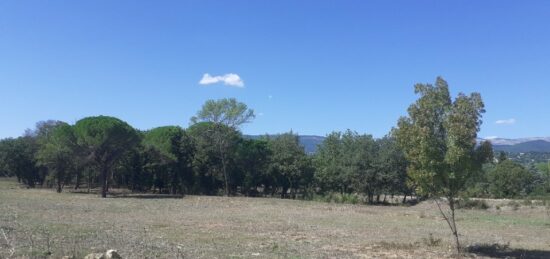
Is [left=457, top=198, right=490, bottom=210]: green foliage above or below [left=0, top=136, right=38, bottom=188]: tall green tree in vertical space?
below

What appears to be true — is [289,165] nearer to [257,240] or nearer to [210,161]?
[210,161]

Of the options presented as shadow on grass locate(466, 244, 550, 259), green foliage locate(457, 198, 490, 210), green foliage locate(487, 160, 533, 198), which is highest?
green foliage locate(487, 160, 533, 198)

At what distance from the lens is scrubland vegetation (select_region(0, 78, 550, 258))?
818 inches

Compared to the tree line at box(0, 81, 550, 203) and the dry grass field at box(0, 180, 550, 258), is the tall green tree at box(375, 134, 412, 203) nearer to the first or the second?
the tree line at box(0, 81, 550, 203)

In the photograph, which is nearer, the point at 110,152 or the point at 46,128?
the point at 110,152

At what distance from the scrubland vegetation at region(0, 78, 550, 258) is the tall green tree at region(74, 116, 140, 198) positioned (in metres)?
0.17

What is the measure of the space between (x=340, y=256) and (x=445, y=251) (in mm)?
5404

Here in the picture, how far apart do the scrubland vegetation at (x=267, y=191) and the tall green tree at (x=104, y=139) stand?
0.17 m

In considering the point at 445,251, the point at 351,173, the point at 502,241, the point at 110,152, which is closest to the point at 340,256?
the point at 445,251

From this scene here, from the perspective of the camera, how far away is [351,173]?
74875 mm

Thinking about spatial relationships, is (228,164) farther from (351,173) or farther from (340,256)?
(340,256)

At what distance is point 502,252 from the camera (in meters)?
21.6

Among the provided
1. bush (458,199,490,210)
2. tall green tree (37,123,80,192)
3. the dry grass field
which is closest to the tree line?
tall green tree (37,123,80,192)

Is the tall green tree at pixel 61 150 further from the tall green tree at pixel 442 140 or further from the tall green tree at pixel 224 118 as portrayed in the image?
the tall green tree at pixel 442 140
